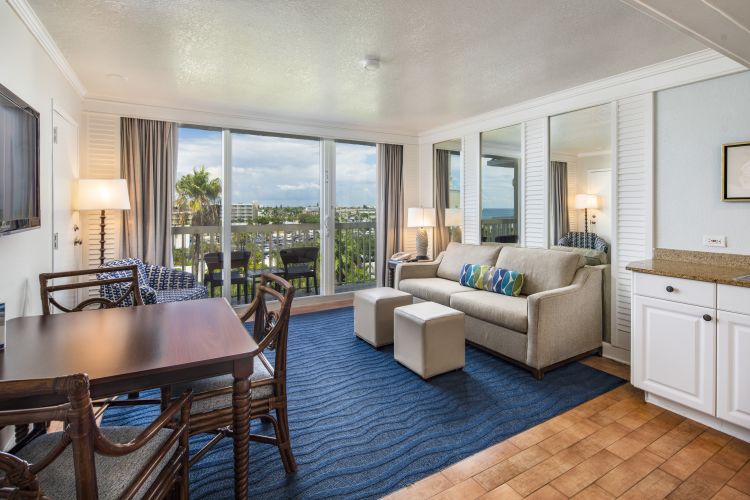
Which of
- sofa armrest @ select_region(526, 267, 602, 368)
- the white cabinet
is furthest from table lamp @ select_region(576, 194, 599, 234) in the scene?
the white cabinet

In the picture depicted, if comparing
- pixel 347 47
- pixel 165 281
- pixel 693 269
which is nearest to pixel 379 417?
pixel 693 269

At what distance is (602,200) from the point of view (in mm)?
3508

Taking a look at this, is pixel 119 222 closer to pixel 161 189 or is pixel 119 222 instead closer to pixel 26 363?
pixel 161 189

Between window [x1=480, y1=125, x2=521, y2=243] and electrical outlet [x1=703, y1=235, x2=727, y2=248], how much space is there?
178 centimetres

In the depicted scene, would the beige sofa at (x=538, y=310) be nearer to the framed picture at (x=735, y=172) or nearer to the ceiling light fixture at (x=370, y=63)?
the framed picture at (x=735, y=172)

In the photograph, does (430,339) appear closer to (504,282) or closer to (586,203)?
(504,282)

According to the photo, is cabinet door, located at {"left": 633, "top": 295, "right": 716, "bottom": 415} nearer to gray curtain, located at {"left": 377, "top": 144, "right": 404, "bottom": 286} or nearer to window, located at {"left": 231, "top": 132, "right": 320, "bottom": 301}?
gray curtain, located at {"left": 377, "top": 144, "right": 404, "bottom": 286}

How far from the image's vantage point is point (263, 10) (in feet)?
7.49

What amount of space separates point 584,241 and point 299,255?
11.2ft

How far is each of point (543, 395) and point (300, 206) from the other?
147 inches

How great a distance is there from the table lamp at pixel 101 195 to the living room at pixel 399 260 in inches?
0.8

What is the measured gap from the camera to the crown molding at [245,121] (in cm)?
400

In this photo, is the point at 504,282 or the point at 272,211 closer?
the point at 504,282

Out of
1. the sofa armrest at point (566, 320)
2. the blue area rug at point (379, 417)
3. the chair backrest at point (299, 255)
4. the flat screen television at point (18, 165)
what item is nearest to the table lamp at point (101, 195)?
the flat screen television at point (18, 165)
